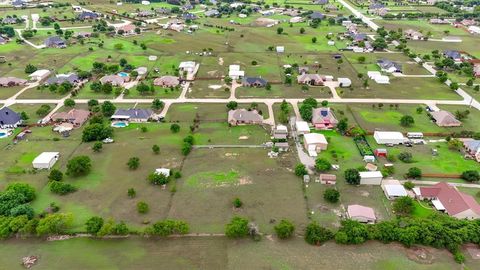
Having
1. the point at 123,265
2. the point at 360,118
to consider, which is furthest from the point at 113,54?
the point at 123,265

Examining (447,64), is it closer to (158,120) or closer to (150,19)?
(158,120)

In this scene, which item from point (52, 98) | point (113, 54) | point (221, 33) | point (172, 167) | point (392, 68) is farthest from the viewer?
point (221, 33)

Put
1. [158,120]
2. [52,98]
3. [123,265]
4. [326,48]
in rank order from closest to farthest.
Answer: [123,265]
[158,120]
[52,98]
[326,48]

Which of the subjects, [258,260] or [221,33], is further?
[221,33]

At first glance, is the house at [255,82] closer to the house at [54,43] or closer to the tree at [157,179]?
the tree at [157,179]

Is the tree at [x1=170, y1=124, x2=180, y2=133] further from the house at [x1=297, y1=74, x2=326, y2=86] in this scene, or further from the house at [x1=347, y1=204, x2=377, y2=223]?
the house at [x1=297, y1=74, x2=326, y2=86]

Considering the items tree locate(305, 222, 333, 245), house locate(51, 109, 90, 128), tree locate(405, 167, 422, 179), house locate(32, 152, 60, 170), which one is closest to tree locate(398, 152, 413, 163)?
tree locate(405, 167, 422, 179)

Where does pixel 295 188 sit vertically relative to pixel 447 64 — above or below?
below
